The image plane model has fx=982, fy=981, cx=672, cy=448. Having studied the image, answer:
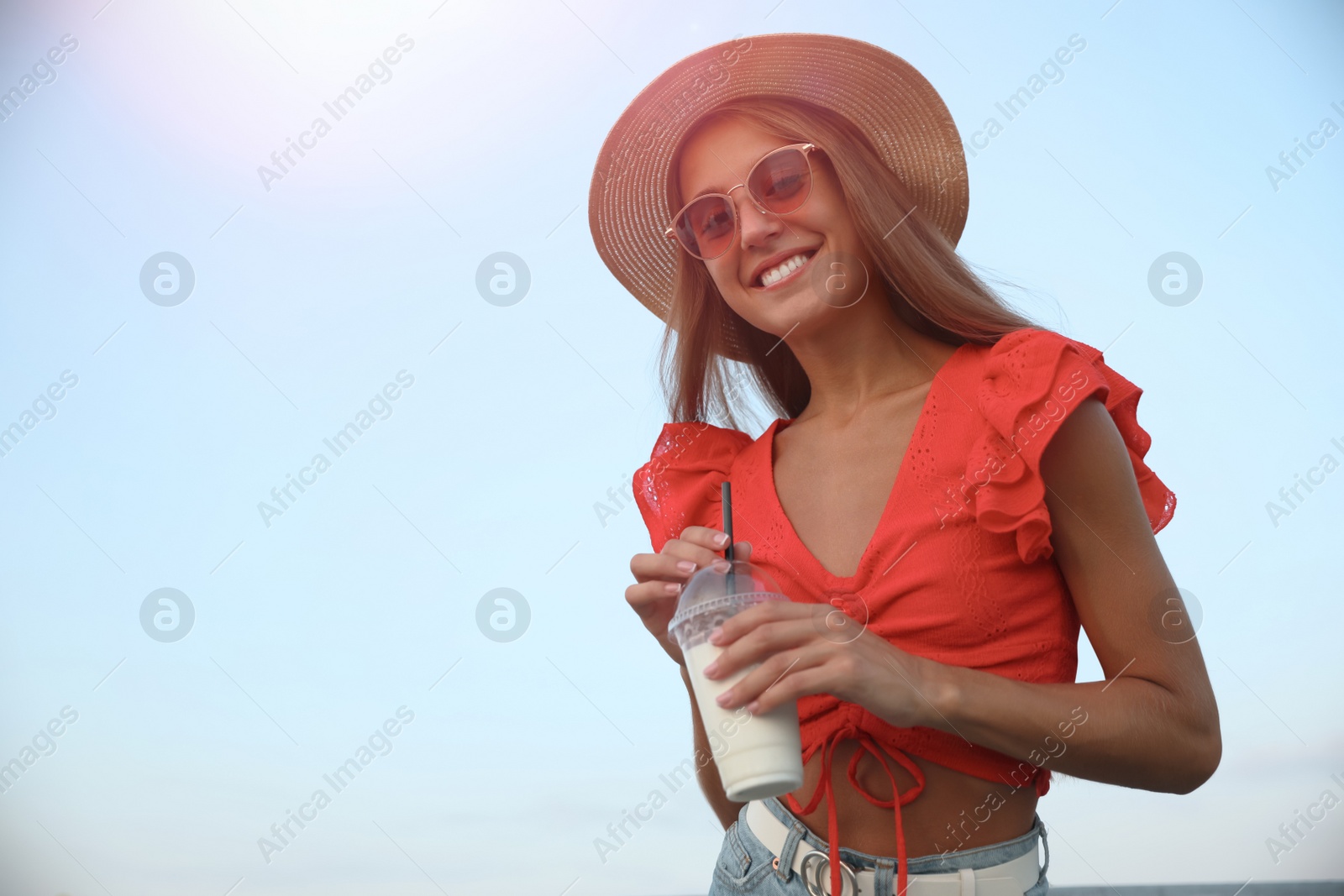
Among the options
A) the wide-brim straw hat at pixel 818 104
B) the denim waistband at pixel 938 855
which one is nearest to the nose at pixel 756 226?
the wide-brim straw hat at pixel 818 104

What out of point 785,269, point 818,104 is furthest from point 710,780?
point 818,104

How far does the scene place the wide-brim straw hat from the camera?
7.52 ft

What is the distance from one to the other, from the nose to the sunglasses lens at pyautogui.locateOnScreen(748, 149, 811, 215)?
0.07 ft

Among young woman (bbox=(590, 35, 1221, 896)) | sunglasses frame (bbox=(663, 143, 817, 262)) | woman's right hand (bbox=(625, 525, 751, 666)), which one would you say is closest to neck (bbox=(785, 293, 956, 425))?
young woman (bbox=(590, 35, 1221, 896))

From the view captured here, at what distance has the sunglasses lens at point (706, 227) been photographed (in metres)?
2.20

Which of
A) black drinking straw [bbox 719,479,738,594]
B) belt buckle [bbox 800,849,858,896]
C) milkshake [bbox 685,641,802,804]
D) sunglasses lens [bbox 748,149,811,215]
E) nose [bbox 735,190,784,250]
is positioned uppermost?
sunglasses lens [bbox 748,149,811,215]

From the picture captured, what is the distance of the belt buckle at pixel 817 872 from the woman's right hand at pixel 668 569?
41 cm

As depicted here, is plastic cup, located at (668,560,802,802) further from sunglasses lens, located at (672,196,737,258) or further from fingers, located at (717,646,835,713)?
sunglasses lens, located at (672,196,737,258)

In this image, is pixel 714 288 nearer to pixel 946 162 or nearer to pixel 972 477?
pixel 946 162

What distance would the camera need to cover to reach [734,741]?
59.2 inches

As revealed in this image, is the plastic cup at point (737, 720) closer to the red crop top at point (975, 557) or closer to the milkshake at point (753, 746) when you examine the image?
the milkshake at point (753, 746)

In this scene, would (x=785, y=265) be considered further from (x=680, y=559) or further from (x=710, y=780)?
(x=710, y=780)

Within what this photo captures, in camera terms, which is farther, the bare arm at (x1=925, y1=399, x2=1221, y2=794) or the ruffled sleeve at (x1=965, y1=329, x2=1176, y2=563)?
the ruffled sleeve at (x1=965, y1=329, x2=1176, y2=563)

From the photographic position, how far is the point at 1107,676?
1.66 meters
